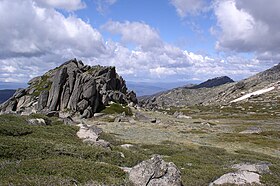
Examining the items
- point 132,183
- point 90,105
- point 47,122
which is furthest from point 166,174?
point 90,105

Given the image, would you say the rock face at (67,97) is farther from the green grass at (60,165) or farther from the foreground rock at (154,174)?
the foreground rock at (154,174)

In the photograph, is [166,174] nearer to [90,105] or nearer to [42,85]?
[90,105]

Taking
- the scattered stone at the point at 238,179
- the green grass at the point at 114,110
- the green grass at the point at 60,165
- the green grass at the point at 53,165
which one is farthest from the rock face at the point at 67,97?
the scattered stone at the point at 238,179

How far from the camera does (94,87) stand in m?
109

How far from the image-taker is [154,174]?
19.9 m

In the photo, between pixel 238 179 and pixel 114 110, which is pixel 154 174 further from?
pixel 114 110

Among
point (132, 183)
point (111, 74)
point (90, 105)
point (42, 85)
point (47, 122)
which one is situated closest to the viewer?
point (132, 183)

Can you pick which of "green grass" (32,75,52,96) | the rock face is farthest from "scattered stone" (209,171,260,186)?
"green grass" (32,75,52,96)

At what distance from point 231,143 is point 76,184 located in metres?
47.5

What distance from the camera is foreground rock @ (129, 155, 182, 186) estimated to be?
1941cm

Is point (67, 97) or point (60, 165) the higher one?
point (67, 97)

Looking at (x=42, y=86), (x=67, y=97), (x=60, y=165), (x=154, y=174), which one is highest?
(x=42, y=86)

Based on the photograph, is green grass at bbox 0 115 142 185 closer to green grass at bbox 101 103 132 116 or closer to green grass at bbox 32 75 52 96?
green grass at bbox 101 103 132 116

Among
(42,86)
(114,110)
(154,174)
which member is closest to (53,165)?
(154,174)
